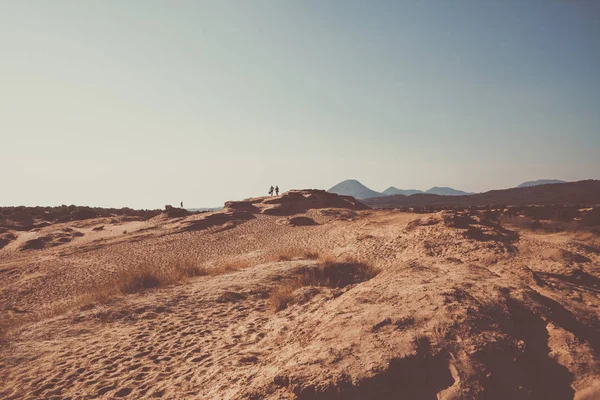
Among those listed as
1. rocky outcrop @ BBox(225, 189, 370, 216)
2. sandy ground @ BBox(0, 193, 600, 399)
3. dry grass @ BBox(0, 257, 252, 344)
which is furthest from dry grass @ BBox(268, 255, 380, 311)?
rocky outcrop @ BBox(225, 189, 370, 216)

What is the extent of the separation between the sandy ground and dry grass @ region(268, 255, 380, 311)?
0.40 meters

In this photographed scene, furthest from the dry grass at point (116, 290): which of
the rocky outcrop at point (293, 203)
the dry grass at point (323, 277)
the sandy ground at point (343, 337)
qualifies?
the rocky outcrop at point (293, 203)

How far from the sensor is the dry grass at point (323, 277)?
958 cm

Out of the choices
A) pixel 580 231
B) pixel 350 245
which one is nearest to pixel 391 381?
pixel 350 245

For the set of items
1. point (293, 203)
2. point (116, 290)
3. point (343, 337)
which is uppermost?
→ point (293, 203)

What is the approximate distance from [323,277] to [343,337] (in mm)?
7271

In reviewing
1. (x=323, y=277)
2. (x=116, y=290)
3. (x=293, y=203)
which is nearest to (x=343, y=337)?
(x=323, y=277)

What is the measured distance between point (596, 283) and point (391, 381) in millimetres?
8168

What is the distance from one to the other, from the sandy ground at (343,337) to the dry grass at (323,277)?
399 mm

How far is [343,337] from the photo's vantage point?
17.1 ft

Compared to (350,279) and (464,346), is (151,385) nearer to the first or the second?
(464,346)

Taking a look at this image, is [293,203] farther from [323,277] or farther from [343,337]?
[343,337]

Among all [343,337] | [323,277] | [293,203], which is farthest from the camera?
[293,203]

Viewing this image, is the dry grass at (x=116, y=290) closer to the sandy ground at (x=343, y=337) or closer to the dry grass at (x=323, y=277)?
the sandy ground at (x=343, y=337)
